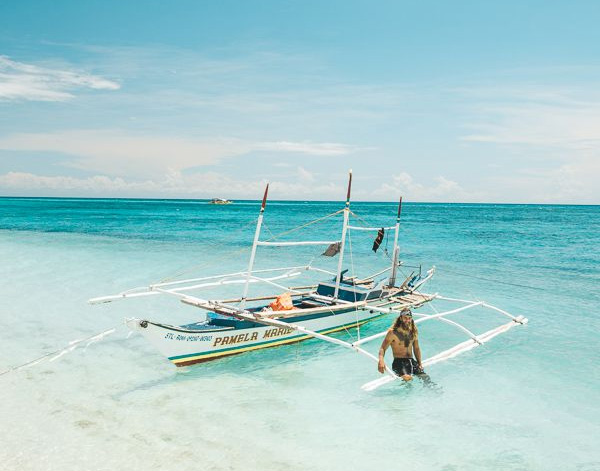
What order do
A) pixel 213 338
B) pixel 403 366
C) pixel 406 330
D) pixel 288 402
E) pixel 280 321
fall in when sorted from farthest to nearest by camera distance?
pixel 280 321
pixel 213 338
pixel 403 366
pixel 406 330
pixel 288 402

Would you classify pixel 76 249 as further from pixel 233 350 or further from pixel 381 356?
pixel 381 356

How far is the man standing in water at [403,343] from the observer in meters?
10.7

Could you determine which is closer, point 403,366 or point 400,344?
point 400,344

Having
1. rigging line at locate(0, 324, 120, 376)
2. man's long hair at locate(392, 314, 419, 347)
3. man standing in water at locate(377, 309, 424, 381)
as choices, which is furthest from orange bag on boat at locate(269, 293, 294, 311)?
rigging line at locate(0, 324, 120, 376)

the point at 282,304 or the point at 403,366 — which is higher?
the point at 282,304

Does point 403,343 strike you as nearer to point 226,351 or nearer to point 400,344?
point 400,344

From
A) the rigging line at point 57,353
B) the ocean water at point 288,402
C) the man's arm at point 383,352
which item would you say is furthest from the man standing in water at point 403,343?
the rigging line at point 57,353

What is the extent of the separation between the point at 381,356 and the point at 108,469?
5.83 meters

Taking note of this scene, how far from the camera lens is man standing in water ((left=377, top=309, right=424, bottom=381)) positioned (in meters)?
10.7

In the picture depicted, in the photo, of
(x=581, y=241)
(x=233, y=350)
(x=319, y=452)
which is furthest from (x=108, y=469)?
(x=581, y=241)

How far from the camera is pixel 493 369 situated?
12.8 m

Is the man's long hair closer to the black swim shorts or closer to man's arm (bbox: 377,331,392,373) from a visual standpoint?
man's arm (bbox: 377,331,392,373)

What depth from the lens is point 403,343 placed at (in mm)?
10898

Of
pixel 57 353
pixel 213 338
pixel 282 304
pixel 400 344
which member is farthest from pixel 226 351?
pixel 57 353
